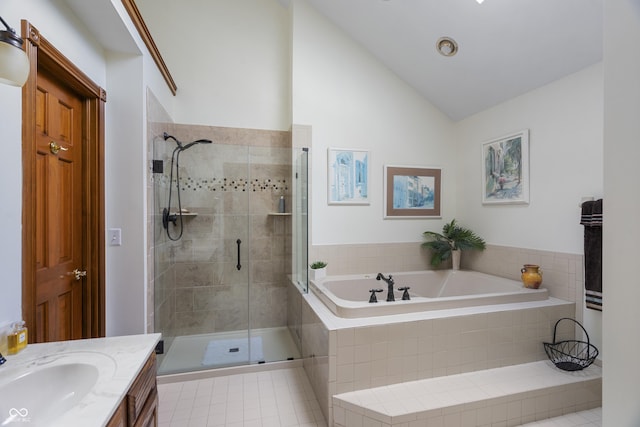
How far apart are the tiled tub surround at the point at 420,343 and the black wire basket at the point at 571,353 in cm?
6

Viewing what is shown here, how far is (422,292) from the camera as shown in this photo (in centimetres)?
325

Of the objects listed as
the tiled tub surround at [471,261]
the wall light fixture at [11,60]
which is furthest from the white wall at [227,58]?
the wall light fixture at [11,60]

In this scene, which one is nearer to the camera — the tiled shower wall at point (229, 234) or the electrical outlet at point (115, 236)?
the electrical outlet at point (115, 236)

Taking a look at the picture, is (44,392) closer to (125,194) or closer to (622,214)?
(125,194)

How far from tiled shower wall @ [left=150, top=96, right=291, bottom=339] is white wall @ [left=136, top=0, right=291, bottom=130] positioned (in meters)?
0.21

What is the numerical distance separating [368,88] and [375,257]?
6.40 feet

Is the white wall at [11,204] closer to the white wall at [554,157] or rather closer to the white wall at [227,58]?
the white wall at [227,58]

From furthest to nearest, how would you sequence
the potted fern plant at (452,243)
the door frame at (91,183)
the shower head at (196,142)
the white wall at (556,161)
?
the potted fern plant at (452,243) < the shower head at (196,142) < the white wall at (556,161) < the door frame at (91,183)

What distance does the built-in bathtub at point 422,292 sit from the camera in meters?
2.09

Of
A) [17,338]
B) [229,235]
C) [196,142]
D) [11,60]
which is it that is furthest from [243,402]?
[196,142]

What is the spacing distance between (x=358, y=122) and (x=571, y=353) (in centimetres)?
286

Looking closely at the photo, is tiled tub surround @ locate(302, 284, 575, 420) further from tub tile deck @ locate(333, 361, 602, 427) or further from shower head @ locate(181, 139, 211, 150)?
shower head @ locate(181, 139, 211, 150)

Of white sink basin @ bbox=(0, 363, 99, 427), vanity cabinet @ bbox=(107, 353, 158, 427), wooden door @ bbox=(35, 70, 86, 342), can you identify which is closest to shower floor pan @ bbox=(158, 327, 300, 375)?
wooden door @ bbox=(35, 70, 86, 342)

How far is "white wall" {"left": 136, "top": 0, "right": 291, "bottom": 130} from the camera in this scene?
9.92ft
